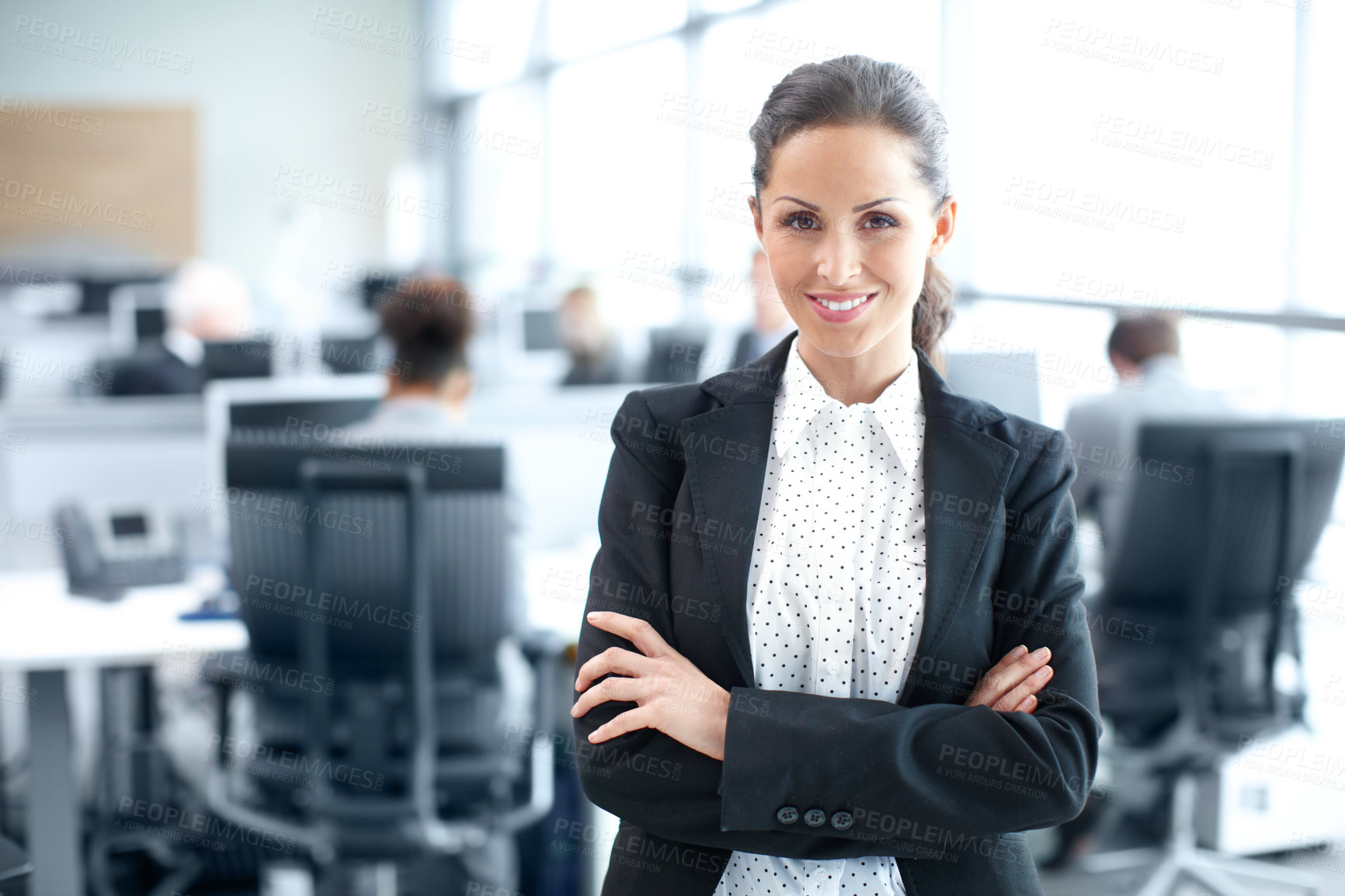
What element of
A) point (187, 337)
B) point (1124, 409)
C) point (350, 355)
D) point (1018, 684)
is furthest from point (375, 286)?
point (1018, 684)

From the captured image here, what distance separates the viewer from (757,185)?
3.93 ft

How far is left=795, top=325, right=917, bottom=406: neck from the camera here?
1228mm

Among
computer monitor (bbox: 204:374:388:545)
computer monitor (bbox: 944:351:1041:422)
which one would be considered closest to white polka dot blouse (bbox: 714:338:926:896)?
computer monitor (bbox: 944:351:1041:422)

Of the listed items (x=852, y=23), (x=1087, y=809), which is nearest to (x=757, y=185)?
(x=1087, y=809)

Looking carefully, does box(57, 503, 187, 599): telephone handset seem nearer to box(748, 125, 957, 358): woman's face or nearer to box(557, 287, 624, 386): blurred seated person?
box(748, 125, 957, 358): woman's face

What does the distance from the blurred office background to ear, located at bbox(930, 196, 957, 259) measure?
1.28ft

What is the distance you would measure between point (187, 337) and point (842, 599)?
16.0ft

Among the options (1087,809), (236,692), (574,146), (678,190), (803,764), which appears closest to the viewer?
(803,764)

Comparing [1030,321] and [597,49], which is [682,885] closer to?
[1030,321]

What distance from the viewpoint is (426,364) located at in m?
2.61

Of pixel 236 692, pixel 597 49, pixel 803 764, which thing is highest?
pixel 597 49

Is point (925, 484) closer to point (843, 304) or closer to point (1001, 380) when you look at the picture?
point (843, 304)

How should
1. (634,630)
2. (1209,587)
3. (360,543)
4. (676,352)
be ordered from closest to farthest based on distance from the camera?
(634,630) → (360,543) → (1209,587) → (676,352)

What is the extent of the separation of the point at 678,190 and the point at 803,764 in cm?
576
